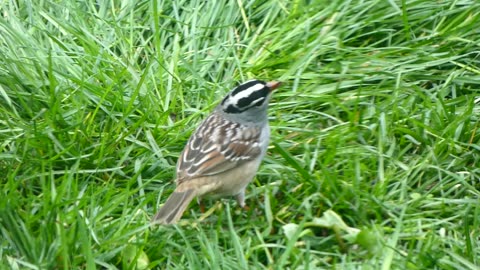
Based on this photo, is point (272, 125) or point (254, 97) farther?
point (272, 125)

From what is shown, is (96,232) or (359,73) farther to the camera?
(359,73)

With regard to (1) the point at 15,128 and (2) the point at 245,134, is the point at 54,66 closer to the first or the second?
(1) the point at 15,128

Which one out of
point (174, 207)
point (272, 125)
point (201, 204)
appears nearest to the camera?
point (174, 207)

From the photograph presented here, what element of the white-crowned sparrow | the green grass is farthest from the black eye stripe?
the green grass

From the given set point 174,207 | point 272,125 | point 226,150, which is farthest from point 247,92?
point 174,207

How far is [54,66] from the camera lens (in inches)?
312

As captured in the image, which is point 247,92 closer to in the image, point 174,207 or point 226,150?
point 226,150

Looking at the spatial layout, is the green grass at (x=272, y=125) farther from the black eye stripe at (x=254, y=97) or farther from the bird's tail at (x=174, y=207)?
the black eye stripe at (x=254, y=97)

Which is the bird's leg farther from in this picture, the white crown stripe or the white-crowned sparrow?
the white crown stripe

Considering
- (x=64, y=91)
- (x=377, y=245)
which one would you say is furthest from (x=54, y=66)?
(x=377, y=245)

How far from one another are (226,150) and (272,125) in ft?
2.33

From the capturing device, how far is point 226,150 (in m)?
7.05

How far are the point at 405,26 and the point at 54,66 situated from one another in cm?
234

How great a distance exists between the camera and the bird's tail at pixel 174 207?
650 cm
